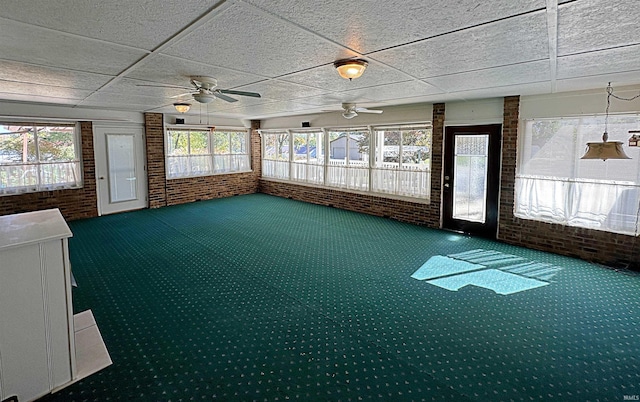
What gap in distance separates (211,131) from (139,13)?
7635mm

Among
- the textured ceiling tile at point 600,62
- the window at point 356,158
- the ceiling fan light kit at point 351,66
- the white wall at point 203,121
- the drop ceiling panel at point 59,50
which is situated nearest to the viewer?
the drop ceiling panel at point 59,50

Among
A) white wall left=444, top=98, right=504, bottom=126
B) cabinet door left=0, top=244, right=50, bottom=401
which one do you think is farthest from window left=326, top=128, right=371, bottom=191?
cabinet door left=0, top=244, right=50, bottom=401

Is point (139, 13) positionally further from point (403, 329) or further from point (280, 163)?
point (280, 163)

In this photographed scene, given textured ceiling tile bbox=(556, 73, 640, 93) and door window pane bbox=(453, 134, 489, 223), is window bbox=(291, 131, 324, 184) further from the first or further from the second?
textured ceiling tile bbox=(556, 73, 640, 93)

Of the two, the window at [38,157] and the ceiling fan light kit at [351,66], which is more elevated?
the ceiling fan light kit at [351,66]

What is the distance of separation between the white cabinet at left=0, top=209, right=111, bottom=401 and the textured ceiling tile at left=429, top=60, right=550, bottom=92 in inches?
152

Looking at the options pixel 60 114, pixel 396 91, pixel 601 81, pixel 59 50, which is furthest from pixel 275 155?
pixel 601 81

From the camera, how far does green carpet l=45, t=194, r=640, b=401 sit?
88.1 inches

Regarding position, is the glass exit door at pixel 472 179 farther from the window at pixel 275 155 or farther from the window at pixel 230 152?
the window at pixel 230 152

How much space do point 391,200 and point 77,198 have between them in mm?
6543

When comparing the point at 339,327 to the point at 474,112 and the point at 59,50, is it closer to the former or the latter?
the point at 59,50

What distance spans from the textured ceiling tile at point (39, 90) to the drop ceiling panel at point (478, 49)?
4.20m

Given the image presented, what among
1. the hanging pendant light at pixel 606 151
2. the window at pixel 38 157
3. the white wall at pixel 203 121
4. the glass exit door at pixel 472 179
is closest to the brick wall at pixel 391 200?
the glass exit door at pixel 472 179

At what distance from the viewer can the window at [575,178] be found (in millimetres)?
4387
